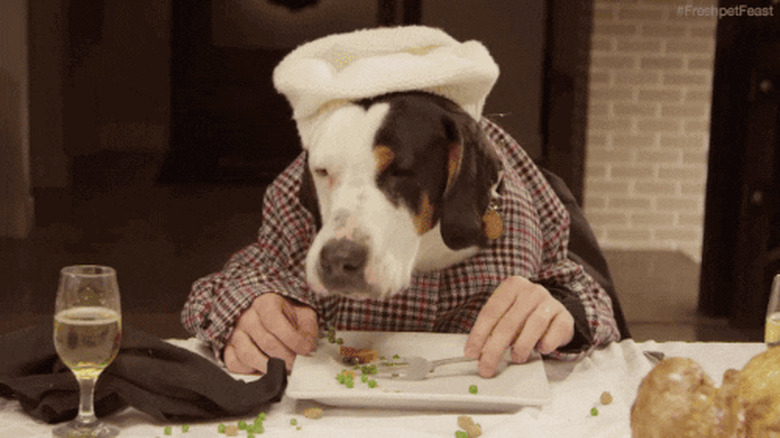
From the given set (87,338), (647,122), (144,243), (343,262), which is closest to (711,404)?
(343,262)

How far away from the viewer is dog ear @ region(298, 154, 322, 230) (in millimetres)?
1286

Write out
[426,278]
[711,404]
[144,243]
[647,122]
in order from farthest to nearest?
[647,122], [144,243], [426,278], [711,404]

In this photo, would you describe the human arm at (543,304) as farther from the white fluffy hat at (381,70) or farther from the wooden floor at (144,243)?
the wooden floor at (144,243)

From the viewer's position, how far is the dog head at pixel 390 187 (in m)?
1.12

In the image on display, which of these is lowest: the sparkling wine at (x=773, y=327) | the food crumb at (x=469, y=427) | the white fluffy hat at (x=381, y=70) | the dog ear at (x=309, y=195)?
the food crumb at (x=469, y=427)

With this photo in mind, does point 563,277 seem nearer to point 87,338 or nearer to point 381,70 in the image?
point 381,70

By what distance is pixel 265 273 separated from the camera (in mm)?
1467

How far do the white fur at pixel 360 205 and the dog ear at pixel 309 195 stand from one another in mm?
56

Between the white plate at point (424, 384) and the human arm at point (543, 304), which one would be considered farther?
the human arm at point (543, 304)

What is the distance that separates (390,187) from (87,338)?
1.33 ft

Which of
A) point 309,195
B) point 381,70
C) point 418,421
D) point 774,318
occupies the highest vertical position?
point 381,70

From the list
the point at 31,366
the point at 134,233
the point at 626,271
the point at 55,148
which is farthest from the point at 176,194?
the point at 31,366

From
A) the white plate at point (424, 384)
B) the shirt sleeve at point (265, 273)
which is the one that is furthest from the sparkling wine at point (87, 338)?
the shirt sleeve at point (265, 273)

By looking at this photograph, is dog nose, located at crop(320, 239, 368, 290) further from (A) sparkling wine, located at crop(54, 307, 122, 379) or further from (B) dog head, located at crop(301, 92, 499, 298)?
(A) sparkling wine, located at crop(54, 307, 122, 379)
